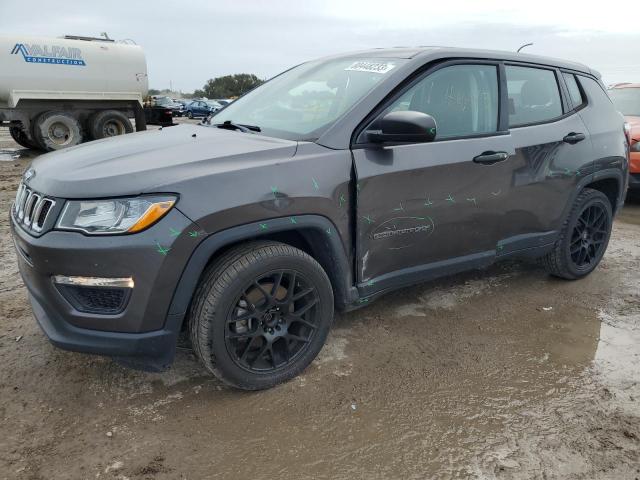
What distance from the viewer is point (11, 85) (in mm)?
11242

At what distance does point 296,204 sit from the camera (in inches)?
93.6

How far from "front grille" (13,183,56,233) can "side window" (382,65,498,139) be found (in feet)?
5.79

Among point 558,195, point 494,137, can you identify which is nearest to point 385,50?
point 494,137

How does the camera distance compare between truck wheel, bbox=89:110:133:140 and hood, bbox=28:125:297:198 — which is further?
truck wheel, bbox=89:110:133:140

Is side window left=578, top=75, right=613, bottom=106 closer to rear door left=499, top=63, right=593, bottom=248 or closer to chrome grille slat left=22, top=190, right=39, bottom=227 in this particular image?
rear door left=499, top=63, right=593, bottom=248

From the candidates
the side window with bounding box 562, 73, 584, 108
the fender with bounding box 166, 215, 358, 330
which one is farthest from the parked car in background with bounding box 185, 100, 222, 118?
the fender with bounding box 166, 215, 358, 330

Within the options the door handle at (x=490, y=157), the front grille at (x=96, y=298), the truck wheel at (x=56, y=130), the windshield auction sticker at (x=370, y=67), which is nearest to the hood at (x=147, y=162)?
the front grille at (x=96, y=298)

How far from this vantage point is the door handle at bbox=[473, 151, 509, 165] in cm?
302

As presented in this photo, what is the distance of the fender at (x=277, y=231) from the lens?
85.2 inches

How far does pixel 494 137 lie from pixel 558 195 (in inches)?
32.0

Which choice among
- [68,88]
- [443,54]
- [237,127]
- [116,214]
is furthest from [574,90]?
[68,88]

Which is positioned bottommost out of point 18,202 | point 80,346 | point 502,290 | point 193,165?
point 502,290

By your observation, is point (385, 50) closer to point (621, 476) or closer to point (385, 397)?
point (385, 397)

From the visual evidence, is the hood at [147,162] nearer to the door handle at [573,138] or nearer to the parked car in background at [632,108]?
the door handle at [573,138]
